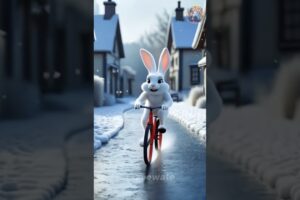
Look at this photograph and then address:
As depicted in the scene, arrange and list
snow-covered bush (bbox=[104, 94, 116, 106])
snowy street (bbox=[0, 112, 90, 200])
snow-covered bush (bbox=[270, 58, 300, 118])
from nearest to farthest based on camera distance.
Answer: snowy street (bbox=[0, 112, 90, 200]) → snow-covered bush (bbox=[270, 58, 300, 118]) → snow-covered bush (bbox=[104, 94, 116, 106])

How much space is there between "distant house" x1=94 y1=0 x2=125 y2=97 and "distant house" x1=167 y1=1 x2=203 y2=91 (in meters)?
2.64

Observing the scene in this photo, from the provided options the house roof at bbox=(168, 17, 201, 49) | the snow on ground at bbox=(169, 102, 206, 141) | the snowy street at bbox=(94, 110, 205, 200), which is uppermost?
the house roof at bbox=(168, 17, 201, 49)

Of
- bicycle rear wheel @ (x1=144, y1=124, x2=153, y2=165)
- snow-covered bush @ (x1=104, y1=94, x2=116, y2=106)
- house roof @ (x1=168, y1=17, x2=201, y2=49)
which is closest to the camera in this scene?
bicycle rear wheel @ (x1=144, y1=124, x2=153, y2=165)

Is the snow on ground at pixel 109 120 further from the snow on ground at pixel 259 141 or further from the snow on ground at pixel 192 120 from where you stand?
the snow on ground at pixel 259 141

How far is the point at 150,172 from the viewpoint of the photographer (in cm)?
594

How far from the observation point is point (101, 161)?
6742 mm

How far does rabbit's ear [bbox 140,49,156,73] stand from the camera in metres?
7.68

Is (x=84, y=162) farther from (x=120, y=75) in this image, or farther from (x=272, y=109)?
(x=120, y=75)

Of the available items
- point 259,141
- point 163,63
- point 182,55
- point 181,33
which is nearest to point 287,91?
point 259,141

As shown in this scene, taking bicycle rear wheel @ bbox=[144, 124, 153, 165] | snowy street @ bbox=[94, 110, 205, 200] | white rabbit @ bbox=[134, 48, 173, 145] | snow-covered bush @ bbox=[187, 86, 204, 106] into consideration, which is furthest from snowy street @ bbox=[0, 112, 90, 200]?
snow-covered bush @ bbox=[187, 86, 204, 106]

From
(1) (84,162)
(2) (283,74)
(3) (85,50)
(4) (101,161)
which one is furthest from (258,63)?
(4) (101,161)

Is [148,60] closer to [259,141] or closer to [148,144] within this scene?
[148,144]

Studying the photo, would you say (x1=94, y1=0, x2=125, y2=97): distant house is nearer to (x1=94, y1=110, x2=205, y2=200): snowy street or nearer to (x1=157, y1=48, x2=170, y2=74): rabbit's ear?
(x1=157, y1=48, x2=170, y2=74): rabbit's ear

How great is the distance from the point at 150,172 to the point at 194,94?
11.6 metres
